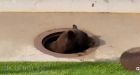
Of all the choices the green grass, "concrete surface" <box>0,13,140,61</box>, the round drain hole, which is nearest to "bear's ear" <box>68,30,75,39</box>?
the round drain hole

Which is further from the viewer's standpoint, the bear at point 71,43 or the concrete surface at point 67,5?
the concrete surface at point 67,5

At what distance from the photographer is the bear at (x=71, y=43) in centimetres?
544

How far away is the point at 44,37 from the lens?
18.7 ft

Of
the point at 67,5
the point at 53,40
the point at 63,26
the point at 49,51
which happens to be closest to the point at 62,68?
the point at 49,51

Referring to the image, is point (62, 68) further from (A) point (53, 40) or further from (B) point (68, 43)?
(A) point (53, 40)

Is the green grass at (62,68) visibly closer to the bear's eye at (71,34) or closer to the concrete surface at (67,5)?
the bear's eye at (71,34)

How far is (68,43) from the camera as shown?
5461 mm

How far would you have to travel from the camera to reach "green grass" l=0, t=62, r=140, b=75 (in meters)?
4.89

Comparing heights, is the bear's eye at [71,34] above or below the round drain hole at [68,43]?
above

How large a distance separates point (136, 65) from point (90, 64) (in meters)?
0.50

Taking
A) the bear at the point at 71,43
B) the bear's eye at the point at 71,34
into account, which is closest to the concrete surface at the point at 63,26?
the bear at the point at 71,43

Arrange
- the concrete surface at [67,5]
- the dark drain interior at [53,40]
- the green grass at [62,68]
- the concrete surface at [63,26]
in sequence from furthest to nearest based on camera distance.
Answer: the concrete surface at [67,5] → the dark drain interior at [53,40] → the concrete surface at [63,26] → the green grass at [62,68]

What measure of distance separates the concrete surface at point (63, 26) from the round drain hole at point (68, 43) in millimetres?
90

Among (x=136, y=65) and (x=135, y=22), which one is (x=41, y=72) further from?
(x=135, y=22)
